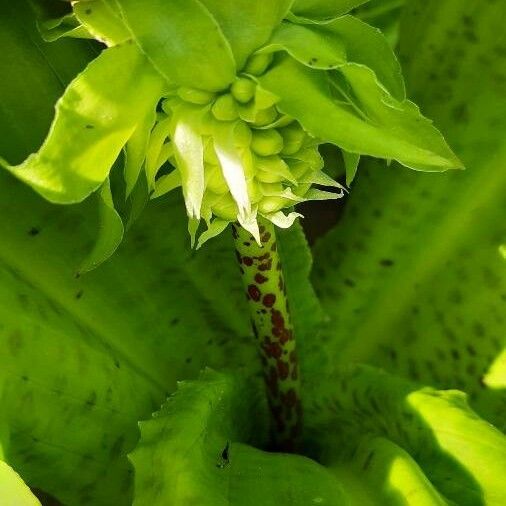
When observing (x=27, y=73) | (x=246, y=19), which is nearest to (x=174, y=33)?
(x=246, y=19)

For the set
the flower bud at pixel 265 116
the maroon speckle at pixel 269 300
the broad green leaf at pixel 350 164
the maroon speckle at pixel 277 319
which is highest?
the flower bud at pixel 265 116

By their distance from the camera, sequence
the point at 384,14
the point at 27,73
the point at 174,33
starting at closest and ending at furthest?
the point at 174,33, the point at 27,73, the point at 384,14

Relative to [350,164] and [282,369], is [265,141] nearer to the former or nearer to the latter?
[350,164]

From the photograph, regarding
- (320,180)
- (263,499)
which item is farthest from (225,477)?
(320,180)

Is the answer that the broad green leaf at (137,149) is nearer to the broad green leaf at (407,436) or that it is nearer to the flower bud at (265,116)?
the flower bud at (265,116)

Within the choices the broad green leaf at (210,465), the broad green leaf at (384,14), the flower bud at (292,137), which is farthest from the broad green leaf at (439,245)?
the flower bud at (292,137)

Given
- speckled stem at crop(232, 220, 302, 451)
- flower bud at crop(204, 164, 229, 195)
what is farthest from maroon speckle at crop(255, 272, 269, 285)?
flower bud at crop(204, 164, 229, 195)

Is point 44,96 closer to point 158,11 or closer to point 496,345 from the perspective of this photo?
point 158,11
